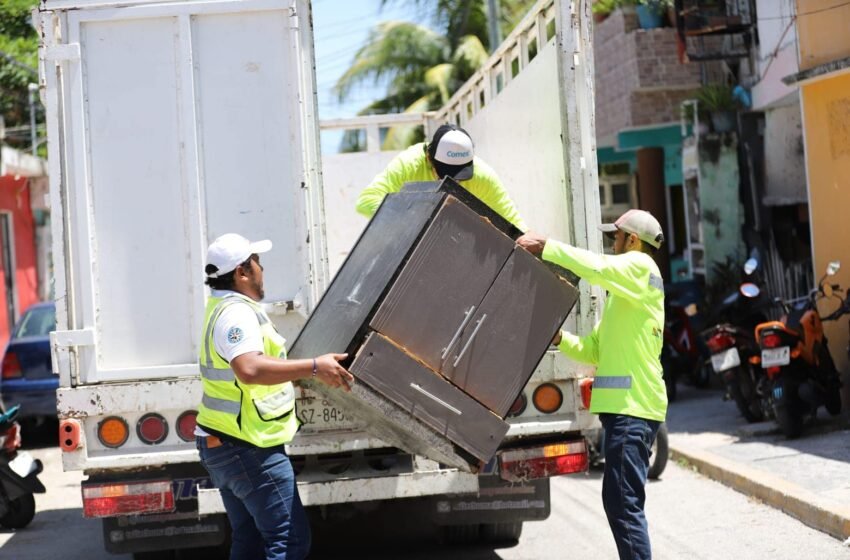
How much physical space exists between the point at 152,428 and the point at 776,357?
5.06 m

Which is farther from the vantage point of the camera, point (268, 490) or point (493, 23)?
point (493, 23)

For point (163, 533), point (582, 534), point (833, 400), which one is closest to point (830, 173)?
point (833, 400)

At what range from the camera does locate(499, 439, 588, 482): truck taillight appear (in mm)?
6230

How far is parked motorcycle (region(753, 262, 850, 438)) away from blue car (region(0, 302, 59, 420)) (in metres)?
6.62

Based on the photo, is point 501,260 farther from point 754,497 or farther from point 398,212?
point 754,497

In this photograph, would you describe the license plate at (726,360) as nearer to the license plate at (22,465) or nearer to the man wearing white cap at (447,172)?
the man wearing white cap at (447,172)

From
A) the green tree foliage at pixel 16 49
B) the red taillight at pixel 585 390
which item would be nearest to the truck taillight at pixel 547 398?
the red taillight at pixel 585 390

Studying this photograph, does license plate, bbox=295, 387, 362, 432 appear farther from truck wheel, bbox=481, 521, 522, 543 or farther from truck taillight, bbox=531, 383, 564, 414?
truck wheel, bbox=481, 521, 522, 543

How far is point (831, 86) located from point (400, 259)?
23.9ft

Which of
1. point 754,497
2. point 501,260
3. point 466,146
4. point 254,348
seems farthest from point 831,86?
point 254,348

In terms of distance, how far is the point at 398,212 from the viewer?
539cm

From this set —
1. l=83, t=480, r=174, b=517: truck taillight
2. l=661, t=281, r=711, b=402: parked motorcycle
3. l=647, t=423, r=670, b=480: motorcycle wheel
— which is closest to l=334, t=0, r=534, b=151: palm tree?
l=661, t=281, r=711, b=402: parked motorcycle

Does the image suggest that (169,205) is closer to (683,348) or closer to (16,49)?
(683,348)

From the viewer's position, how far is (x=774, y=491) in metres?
8.00
